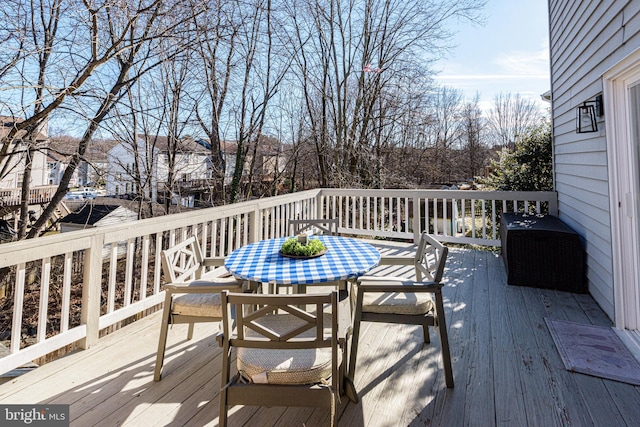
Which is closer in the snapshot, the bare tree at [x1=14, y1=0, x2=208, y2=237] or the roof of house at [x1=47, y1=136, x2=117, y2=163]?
the bare tree at [x1=14, y1=0, x2=208, y2=237]

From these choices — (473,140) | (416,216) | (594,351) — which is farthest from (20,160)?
(473,140)

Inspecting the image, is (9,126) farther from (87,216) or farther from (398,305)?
(398,305)

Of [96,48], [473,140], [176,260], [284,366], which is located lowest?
[284,366]

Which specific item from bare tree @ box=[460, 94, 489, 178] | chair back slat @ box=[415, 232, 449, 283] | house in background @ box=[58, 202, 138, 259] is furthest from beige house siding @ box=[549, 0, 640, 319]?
bare tree @ box=[460, 94, 489, 178]

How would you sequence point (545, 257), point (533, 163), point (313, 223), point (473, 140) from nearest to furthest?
point (313, 223), point (545, 257), point (533, 163), point (473, 140)

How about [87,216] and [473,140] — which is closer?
[87,216]

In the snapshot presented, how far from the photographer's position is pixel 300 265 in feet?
6.50

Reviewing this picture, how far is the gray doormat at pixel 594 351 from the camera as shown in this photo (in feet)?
6.53

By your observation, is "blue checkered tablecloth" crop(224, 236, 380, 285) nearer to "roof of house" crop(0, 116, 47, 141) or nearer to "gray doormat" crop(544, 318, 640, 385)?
"gray doormat" crop(544, 318, 640, 385)

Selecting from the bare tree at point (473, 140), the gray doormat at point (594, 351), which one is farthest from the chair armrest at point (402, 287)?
the bare tree at point (473, 140)

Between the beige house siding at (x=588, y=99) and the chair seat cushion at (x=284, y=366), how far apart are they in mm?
2747

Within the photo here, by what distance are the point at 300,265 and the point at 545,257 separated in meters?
2.96

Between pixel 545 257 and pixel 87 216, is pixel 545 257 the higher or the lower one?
the lower one

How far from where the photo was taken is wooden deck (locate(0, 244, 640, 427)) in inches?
64.3
